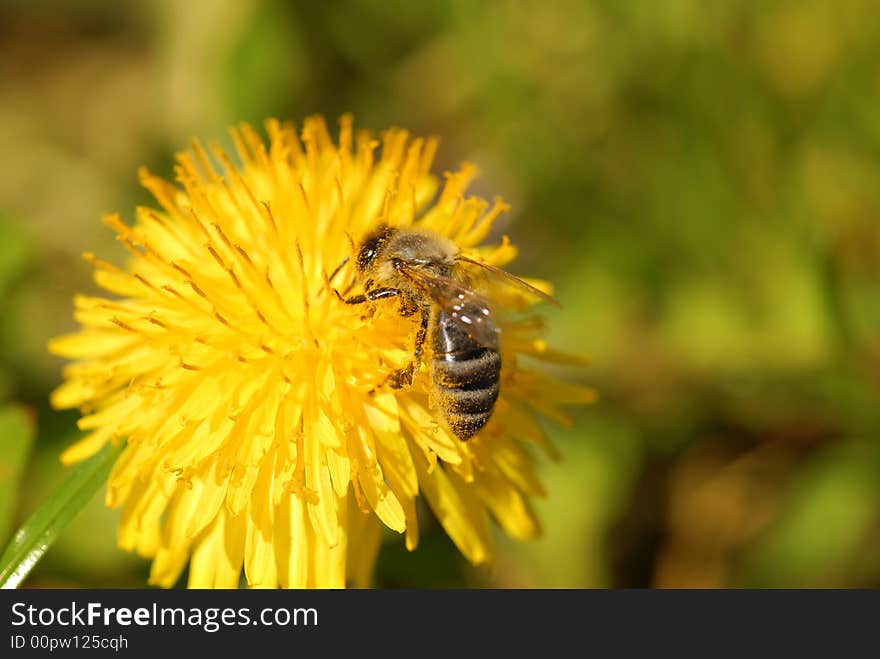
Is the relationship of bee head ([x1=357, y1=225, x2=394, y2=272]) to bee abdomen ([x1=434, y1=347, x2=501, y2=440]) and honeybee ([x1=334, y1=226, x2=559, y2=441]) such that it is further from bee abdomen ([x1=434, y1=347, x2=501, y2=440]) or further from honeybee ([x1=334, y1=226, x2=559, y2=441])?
bee abdomen ([x1=434, y1=347, x2=501, y2=440])

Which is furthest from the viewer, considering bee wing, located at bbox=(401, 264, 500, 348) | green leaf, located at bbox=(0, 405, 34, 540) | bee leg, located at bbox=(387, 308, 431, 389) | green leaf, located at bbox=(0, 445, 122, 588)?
green leaf, located at bbox=(0, 405, 34, 540)

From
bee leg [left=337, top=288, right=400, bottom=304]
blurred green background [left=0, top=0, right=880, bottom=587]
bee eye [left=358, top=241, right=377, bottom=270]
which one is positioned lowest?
bee leg [left=337, top=288, right=400, bottom=304]

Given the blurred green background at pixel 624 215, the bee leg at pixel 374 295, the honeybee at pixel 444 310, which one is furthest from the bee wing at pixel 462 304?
the blurred green background at pixel 624 215

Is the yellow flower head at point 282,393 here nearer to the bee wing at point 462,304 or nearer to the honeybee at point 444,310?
the honeybee at point 444,310

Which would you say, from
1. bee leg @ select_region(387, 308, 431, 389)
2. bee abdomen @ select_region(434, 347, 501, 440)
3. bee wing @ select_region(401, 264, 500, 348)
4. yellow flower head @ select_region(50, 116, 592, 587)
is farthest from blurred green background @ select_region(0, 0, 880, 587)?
bee wing @ select_region(401, 264, 500, 348)

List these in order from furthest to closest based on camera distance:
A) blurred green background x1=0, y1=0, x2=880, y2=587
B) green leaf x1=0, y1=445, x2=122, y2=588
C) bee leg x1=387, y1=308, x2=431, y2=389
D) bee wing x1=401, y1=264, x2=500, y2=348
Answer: blurred green background x1=0, y1=0, x2=880, y2=587, bee leg x1=387, y1=308, x2=431, y2=389, green leaf x1=0, y1=445, x2=122, y2=588, bee wing x1=401, y1=264, x2=500, y2=348

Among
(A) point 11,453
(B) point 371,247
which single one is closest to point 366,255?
(B) point 371,247
